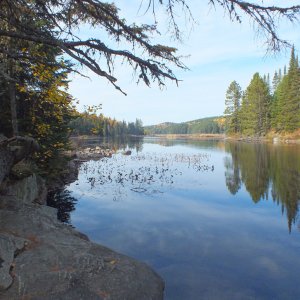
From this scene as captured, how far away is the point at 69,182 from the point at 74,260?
1342 centimetres

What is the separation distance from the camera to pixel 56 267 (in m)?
4.55

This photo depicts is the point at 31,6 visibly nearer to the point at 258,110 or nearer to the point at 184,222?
the point at 184,222

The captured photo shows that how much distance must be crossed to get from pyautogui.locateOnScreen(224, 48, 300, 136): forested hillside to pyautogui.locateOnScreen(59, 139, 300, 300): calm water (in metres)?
39.6

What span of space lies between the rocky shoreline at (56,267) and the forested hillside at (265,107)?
50.2m

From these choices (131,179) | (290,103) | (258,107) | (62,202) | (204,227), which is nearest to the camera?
(204,227)

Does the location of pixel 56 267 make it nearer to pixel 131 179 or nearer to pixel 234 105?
pixel 131 179

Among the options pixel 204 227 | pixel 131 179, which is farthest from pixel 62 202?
pixel 131 179

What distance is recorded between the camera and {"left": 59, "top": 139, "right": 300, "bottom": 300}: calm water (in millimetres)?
6648

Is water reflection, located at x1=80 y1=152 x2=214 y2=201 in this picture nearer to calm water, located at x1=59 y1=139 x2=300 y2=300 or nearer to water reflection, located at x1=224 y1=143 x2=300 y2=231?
calm water, located at x1=59 y1=139 x2=300 y2=300

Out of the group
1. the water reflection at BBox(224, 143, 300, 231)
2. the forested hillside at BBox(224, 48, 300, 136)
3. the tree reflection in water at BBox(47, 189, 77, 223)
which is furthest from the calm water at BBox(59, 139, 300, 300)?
the forested hillside at BBox(224, 48, 300, 136)

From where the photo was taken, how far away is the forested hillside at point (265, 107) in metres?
58.1

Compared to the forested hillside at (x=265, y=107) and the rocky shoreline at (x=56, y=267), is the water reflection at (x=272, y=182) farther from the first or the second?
the forested hillside at (x=265, y=107)

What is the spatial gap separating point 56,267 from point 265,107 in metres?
72.3

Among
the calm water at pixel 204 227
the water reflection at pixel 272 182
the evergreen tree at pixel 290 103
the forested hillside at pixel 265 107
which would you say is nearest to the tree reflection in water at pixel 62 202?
the calm water at pixel 204 227
